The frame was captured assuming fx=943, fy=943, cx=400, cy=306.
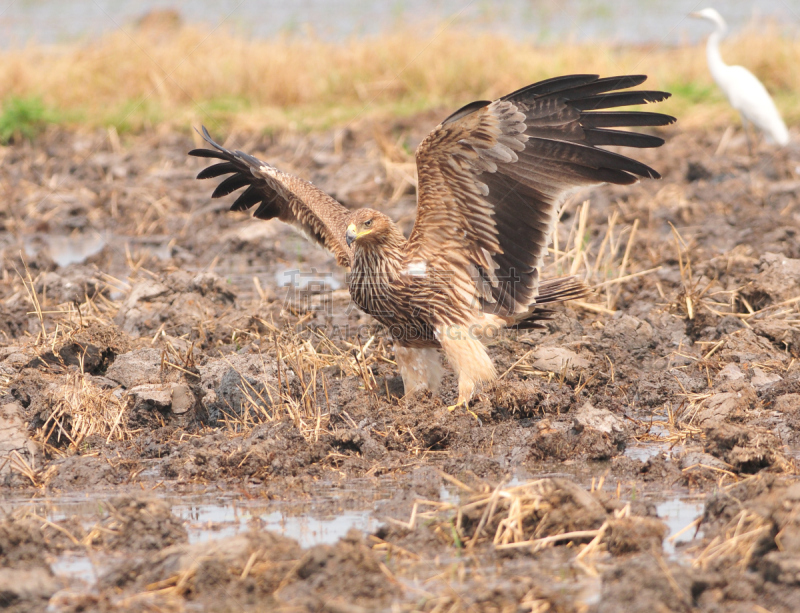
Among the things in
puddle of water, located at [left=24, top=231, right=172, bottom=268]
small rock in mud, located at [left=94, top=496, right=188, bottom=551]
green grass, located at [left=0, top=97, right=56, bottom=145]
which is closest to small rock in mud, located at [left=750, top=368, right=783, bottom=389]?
small rock in mud, located at [left=94, top=496, right=188, bottom=551]

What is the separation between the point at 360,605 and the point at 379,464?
1.70 meters

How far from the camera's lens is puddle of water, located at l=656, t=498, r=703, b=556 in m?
3.64

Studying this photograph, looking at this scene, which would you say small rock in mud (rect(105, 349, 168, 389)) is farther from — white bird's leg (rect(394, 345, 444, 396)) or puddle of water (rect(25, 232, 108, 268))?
puddle of water (rect(25, 232, 108, 268))

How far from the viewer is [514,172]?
18.7 ft

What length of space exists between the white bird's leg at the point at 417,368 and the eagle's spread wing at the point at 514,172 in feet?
1.66

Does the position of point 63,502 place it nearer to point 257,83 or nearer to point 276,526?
point 276,526

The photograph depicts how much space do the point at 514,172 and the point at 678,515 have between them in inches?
97.9

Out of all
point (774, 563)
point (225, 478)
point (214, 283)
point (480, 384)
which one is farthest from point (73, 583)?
point (214, 283)

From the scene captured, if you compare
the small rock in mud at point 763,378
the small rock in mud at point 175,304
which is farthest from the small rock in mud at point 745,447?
the small rock in mud at point 175,304

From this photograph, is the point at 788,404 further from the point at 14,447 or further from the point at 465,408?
the point at 14,447

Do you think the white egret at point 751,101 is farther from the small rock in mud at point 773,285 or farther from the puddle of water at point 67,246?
the puddle of water at point 67,246

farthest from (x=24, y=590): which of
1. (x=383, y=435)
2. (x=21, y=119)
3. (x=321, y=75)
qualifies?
(x=321, y=75)

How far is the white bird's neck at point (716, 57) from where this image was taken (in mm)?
12431

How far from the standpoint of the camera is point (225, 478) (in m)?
4.68
